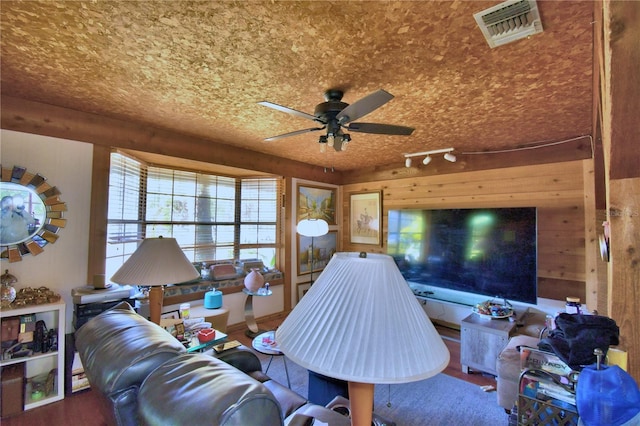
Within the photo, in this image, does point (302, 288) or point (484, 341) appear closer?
point (484, 341)

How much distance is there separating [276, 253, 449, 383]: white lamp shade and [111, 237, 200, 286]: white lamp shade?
1.44 metres

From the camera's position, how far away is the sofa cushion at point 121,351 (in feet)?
3.54

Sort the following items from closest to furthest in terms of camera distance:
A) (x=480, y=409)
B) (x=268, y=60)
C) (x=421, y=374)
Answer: (x=421, y=374) → (x=268, y=60) → (x=480, y=409)

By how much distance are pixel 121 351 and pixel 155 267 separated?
787mm

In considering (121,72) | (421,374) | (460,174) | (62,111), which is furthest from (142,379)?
(460,174)

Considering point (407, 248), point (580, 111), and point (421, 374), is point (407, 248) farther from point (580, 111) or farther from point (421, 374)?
point (421, 374)

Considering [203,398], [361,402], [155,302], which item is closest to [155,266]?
[155,302]

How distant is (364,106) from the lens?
182 centimetres

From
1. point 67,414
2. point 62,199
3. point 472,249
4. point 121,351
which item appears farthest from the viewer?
point 472,249

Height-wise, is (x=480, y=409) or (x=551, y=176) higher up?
(x=551, y=176)

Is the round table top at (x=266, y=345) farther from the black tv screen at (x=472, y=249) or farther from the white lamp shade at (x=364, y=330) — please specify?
the black tv screen at (x=472, y=249)

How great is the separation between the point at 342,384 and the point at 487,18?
8.18ft

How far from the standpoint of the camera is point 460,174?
413 centimetres

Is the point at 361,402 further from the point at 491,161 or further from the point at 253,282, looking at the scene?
the point at 491,161
